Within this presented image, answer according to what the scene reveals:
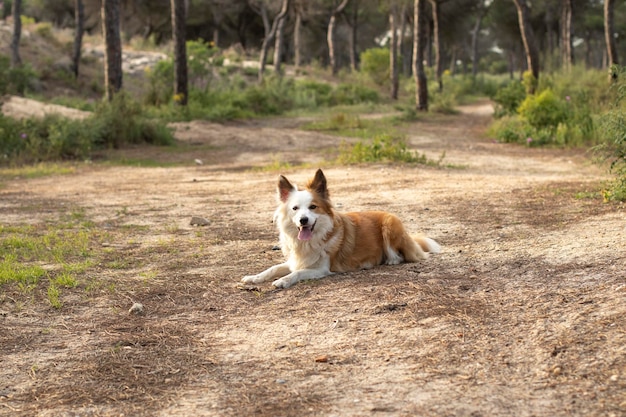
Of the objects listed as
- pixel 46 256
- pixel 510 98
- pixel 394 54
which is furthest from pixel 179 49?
pixel 46 256

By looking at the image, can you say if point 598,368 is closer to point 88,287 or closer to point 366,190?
point 88,287

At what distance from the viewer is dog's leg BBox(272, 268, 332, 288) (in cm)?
616

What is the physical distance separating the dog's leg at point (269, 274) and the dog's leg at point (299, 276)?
22 cm

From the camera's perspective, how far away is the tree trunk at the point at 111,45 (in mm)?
21453

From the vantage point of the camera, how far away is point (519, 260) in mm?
6379

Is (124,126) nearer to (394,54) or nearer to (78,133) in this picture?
(78,133)

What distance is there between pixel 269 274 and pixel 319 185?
86 cm

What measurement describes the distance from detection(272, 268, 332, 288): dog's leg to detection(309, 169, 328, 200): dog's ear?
1.99 feet

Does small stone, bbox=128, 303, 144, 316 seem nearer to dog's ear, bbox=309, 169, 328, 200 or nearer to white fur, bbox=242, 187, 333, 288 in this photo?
white fur, bbox=242, 187, 333, 288

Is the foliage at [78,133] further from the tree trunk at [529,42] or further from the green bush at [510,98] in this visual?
the tree trunk at [529,42]

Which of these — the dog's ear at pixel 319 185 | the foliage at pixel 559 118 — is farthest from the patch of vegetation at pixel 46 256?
the foliage at pixel 559 118

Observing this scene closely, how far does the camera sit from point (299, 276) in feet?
20.4

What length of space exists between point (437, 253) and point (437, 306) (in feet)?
5.71

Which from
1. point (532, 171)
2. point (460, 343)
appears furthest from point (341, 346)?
point (532, 171)
